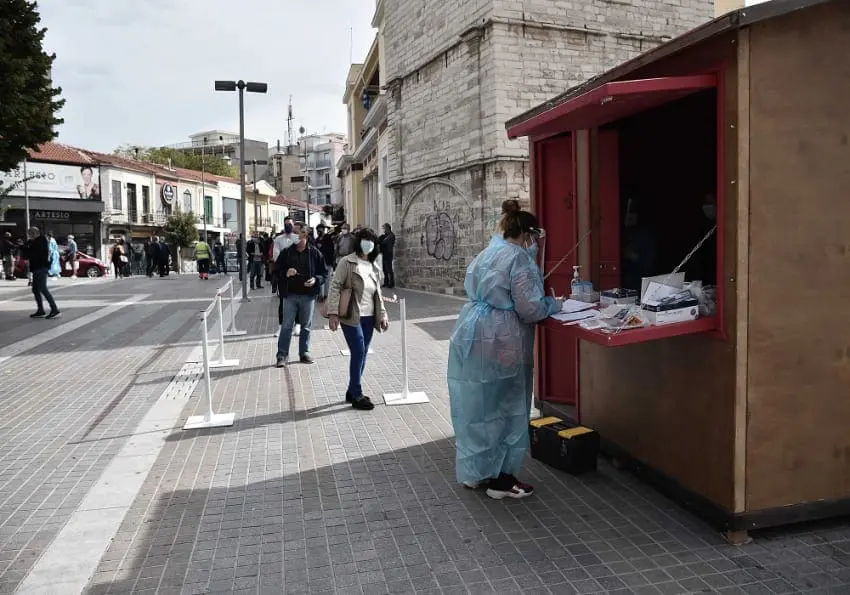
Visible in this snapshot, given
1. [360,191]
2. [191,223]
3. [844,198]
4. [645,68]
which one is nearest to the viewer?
[844,198]

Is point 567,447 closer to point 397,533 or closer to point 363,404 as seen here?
point 397,533

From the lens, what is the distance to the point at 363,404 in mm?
7266

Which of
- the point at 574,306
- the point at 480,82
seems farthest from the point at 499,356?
the point at 480,82

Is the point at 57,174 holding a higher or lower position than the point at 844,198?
higher

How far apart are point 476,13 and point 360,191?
28960 millimetres

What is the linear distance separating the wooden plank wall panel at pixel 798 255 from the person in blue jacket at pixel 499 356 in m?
1.32

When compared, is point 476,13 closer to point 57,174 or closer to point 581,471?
point 581,471

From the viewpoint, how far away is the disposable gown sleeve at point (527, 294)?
4.47 meters

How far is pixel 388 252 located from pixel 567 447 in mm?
18112

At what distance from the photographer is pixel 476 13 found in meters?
18.6

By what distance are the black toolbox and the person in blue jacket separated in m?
0.53

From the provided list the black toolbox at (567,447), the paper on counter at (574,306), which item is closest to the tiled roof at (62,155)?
the black toolbox at (567,447)

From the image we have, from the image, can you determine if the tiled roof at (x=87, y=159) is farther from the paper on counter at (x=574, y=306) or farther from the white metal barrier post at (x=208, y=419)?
the paper on counter at (x=574, y=306)

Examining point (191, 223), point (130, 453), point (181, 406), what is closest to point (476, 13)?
point (181, 406)
